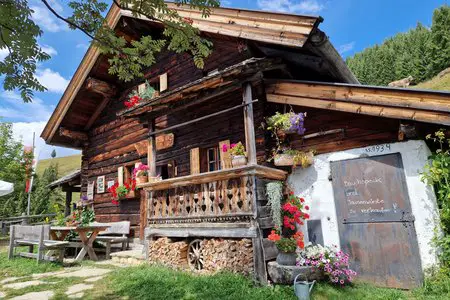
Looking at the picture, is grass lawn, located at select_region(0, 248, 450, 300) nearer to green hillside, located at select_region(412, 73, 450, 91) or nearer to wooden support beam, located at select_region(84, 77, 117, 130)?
wooden support beam, located at select_region(84, 77, 117, 130)

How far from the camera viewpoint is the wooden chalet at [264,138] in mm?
4868

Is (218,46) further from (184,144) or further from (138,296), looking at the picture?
(138,296)

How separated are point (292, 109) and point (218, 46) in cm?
303

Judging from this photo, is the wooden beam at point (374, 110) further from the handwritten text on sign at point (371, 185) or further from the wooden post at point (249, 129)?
the wooden post at point (249, 129)

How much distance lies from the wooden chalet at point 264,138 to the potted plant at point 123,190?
120 centimetres

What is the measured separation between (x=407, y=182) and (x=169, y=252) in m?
4.76

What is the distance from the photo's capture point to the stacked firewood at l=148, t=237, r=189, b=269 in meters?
6.12

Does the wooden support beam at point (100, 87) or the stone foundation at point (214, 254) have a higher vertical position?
the wooden support beam at point (100, 87)

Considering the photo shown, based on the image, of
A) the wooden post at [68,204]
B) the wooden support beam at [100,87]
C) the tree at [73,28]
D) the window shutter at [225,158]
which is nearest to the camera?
the tree at [73,28]

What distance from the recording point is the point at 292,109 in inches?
252

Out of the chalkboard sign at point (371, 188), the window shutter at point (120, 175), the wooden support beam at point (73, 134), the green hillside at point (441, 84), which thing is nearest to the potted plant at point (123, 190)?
the window shutter at point (120, 175)

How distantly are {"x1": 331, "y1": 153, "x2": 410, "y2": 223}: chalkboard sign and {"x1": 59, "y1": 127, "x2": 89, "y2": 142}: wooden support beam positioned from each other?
10325mm

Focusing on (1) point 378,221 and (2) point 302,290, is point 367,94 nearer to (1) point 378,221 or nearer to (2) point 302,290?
(1) point 378,221

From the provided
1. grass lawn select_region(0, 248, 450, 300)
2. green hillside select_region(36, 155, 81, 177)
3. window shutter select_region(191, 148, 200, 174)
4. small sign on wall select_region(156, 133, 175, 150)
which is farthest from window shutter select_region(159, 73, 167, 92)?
green hillside select_region(36, 155, 81, 177)
